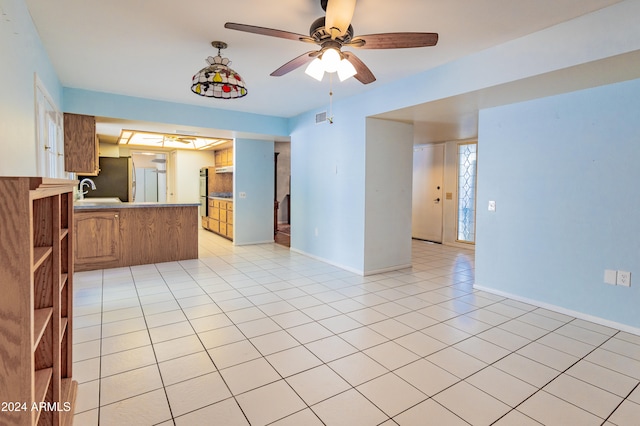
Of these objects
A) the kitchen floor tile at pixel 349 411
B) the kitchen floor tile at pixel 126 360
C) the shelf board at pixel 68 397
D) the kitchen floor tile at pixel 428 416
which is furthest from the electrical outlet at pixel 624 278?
the shelf board at pixel 68 397

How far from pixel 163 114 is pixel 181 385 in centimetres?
428

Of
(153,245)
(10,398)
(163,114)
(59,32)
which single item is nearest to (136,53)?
(59,32)

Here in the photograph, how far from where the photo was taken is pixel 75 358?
2375mm

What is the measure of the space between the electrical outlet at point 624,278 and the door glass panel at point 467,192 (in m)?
3.82

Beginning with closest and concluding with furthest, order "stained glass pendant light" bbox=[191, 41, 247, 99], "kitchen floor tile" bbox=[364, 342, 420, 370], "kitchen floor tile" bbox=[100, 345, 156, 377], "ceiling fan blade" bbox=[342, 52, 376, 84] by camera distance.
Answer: "kitchen floor tile" bbox=[100, 345, 156, 377], "kitchen floor tile" bbox=[364, 342, 420, 370], "ceiling fan blade" bbox=[342, 52, 376, 84], "stained glass pendant light" bbox=[191, 41, 247, 99]

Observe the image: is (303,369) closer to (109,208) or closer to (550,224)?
(550,224)

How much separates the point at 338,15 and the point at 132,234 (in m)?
4.53

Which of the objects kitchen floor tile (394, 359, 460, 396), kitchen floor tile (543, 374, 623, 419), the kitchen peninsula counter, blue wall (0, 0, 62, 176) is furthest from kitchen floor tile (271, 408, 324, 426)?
the kitchen peninsula counter

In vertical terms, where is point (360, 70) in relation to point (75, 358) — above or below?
above

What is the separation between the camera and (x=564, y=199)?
10.8ft

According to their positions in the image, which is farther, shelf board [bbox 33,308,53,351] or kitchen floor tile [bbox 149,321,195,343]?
kitchen floor tile [bbox 149,321,195,343]

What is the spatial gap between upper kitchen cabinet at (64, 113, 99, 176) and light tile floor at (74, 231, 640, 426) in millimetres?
1663

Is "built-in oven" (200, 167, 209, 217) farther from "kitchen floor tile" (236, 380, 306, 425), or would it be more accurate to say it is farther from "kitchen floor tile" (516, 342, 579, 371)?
"kitchen floor tile" (516, 342, 579, 371)

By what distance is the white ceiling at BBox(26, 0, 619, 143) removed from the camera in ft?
7.84
